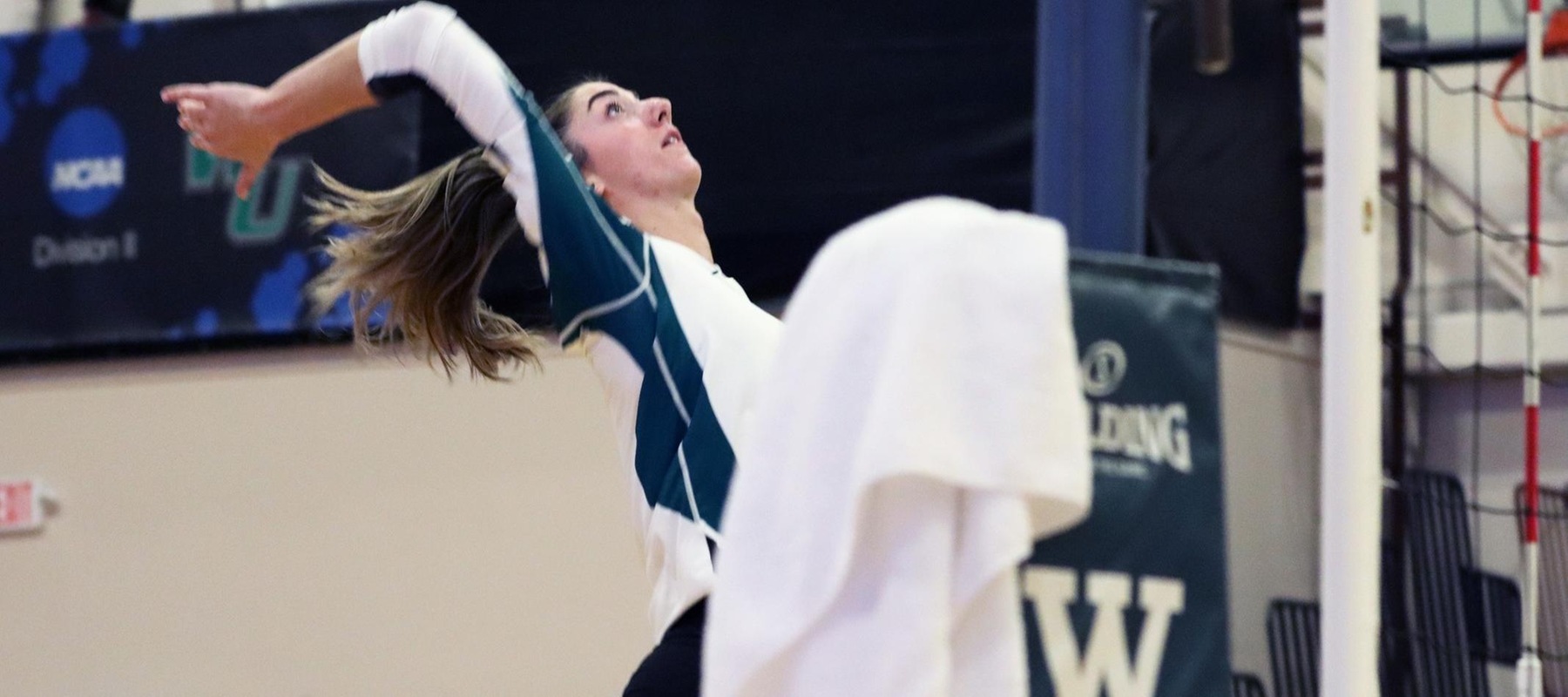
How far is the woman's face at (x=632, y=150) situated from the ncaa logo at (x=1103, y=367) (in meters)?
1.08

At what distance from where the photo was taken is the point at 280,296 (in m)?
4.79

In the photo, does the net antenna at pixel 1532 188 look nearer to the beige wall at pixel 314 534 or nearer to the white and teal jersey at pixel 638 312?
the white and teal jersey at pixel 638 312

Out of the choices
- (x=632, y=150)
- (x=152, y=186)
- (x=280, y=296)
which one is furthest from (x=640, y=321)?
(x=152, y=186)

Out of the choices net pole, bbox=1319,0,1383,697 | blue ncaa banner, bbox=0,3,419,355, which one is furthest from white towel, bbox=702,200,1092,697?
blue ncaa banner, bbox=0,3,419,355

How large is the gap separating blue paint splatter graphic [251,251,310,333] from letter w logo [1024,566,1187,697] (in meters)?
3.69

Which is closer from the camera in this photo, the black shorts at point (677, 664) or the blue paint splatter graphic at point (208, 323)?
the black shorts at point (677, 664)

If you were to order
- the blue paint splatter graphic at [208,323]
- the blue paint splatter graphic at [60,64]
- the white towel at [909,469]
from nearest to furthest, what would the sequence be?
the white towel at [909,469]
the blue paint splatter graphic at [208,323]
the blue paint splatter graphic at [60,64]

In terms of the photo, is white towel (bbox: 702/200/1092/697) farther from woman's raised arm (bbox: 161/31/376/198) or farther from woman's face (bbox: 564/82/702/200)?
woman's face (bbox: 564/82/702/200)

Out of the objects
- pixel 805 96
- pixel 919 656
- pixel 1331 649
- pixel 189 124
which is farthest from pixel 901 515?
pixel 805 96

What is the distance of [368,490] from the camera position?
4.82 m

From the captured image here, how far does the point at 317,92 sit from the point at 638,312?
43cm

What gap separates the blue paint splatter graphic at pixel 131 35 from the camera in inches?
193

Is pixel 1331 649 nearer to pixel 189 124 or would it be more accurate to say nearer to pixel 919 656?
pixel 919 656

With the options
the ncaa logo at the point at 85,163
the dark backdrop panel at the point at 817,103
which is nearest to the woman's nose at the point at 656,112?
the dark backdrop panel at the point at 817,103
